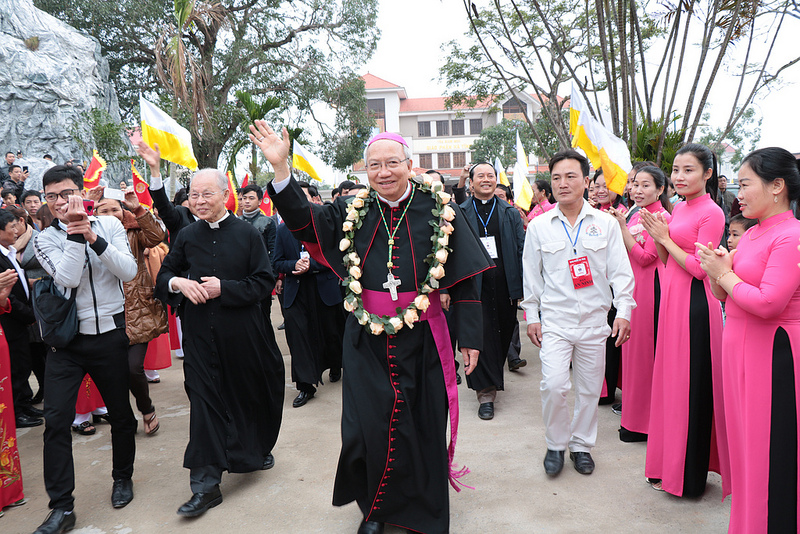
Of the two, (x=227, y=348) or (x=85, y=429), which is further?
(x=85, y=429)

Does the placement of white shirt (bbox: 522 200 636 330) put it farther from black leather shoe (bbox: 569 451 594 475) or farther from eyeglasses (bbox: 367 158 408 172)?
eyeglasses (bbox: 367 158 408 172)

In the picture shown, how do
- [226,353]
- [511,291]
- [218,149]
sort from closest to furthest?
1. [226,353]
2. [511,291]
3. [218,149]

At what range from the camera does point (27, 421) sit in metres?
5.49

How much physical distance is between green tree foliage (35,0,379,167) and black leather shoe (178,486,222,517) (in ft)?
54.6

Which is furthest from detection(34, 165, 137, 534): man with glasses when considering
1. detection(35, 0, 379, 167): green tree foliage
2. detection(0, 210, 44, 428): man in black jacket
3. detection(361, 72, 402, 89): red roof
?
detection(361, 72, 402, 89): red roof

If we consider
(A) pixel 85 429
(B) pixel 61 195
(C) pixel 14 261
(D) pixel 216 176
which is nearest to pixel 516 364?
(D) pixel 216 176

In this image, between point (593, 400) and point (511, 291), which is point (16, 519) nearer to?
point (593, 400)

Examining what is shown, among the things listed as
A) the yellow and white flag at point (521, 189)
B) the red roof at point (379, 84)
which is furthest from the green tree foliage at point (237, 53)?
the red roof at point (379, 84)

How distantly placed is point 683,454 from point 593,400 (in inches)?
25.2

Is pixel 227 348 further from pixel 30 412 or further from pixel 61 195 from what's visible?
pixel 30 412

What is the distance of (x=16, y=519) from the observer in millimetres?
3691

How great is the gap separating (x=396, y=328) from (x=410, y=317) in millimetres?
98

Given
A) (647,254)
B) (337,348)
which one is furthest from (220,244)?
(647,254)

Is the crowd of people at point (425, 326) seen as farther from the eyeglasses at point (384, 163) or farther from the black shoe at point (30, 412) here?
the black shoe at point (30, 412)
